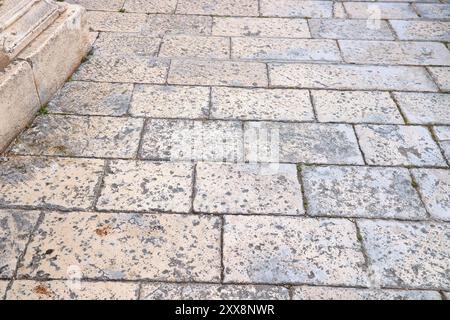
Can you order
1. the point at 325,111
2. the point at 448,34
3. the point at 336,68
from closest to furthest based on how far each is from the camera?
1. the point at 325,111
2. the point at 336,68
3. the point at 448,34

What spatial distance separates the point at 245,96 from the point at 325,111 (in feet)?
2.07

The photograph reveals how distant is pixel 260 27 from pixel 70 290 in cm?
312

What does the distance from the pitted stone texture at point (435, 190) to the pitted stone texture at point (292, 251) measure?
21.3 inches

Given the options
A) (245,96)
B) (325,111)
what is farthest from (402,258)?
(245,96)

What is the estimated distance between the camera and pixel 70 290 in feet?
6.89

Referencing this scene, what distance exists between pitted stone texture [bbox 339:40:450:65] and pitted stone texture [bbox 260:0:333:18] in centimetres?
63

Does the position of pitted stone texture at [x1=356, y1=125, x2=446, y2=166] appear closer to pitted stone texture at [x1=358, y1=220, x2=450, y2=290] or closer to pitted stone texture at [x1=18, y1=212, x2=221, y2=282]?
pitted stone texture at [x1=358, y1=220, x2=450, y2=290]

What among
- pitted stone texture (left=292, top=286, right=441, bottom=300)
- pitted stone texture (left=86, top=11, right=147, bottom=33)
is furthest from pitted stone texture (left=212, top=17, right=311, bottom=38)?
pitted stone texture (left=292, top=286, right=441, bottom=300)

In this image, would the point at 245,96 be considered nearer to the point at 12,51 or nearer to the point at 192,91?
the point at 192,91

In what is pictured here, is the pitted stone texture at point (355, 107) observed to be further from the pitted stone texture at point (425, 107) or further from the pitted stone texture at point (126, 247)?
the pitted stone texture at point (126, 247)

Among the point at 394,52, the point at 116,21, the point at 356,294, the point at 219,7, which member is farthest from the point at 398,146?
the point at 116,21

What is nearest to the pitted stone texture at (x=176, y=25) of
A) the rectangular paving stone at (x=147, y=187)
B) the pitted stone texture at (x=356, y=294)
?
the rectangular paving stone at (x=147, y=187)

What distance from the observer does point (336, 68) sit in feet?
12.3

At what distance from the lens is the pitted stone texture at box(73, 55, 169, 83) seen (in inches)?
139
